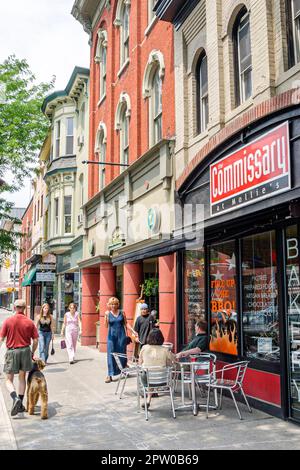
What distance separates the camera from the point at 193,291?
34.6ft

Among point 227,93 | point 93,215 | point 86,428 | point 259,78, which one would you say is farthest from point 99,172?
point 86,428

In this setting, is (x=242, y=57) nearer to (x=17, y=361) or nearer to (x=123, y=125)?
(x=17, y=361)

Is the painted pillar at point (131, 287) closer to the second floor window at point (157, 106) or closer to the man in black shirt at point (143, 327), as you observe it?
the man in black shirt at point (143, 327)

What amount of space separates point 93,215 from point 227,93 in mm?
10374

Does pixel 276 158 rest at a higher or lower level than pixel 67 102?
lower

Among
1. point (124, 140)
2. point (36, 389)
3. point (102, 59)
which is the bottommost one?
point (36, 389)

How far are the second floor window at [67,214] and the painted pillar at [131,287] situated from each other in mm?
11198

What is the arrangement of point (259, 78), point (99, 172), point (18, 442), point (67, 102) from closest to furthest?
point (18, 442) < point (259, 78) < point (99, 172) < point (67, 102)

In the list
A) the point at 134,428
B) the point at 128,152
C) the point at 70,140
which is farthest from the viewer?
the point at 70,140

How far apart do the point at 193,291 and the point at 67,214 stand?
594 inches

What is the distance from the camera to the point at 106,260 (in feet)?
52.9

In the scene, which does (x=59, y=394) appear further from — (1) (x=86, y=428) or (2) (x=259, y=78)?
(2) (x=259, y=78)

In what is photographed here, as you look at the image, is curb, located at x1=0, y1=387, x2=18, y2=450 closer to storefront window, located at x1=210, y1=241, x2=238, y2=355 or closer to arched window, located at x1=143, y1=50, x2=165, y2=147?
storefront window, located at x1=210, y1=241, x2=238, y2=355

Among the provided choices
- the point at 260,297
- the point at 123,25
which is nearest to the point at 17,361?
the point at 260,297
